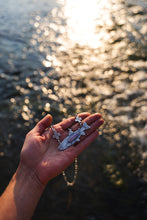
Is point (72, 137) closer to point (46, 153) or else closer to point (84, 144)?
point (84, 144)

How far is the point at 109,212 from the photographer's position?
12.1ft

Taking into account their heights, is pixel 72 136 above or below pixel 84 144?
above

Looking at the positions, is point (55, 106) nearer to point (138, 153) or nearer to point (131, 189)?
point (138, 153)

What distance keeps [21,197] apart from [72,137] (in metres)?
1.42

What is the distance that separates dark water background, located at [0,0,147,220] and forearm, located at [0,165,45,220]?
33.5 inches

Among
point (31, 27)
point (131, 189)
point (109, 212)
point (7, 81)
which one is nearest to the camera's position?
point (109, 212)

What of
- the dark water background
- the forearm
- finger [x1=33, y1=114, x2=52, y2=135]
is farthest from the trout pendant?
the dark water background

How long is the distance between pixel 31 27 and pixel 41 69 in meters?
4.93

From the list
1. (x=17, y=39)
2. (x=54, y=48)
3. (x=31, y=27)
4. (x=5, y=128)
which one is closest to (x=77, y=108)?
(x=5, y=128)

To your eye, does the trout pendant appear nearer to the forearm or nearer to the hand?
the hand

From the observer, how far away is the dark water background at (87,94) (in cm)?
398

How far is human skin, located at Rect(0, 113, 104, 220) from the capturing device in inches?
120

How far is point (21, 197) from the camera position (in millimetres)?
3129

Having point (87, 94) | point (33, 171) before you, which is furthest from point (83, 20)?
point (33, 171)
